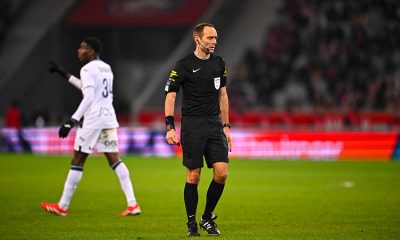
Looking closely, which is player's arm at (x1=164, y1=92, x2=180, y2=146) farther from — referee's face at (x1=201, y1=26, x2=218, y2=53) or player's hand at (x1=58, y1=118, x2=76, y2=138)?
player's hand at (x1=58, y1=118, x2=76, y2=138)

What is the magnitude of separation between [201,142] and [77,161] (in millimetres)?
3162

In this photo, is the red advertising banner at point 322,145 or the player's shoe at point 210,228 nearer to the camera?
the player's shoe at point 210,228

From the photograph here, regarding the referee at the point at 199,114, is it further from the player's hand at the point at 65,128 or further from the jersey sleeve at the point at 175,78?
the player's hand at the point at 65,128

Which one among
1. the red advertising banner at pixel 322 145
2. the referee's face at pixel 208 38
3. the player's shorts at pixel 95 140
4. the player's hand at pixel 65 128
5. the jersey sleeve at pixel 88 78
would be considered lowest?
the red advertising banner at pixel 322 145

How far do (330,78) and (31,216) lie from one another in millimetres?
23962

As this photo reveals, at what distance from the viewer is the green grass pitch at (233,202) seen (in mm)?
11383

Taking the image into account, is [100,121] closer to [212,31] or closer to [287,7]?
Result: [212,31]

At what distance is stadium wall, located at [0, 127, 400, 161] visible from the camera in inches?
1120

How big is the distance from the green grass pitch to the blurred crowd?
875 cm

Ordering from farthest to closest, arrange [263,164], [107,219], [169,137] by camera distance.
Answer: [263,164] < [107,219] < [169,137]

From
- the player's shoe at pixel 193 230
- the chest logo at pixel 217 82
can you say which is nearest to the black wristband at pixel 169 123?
the chest logo at pixel 217 82

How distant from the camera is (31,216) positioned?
1328 centimetres

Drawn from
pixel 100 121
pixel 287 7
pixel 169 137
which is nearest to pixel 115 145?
pixel 100 121

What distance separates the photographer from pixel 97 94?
13.2 m
